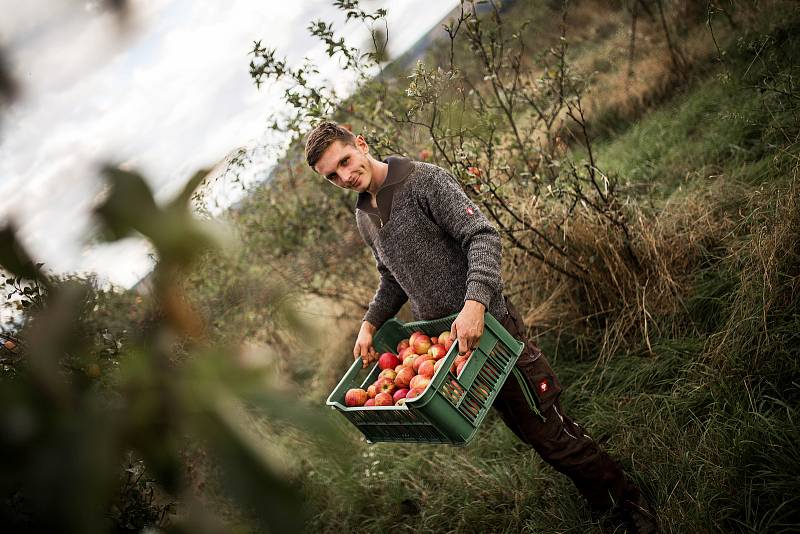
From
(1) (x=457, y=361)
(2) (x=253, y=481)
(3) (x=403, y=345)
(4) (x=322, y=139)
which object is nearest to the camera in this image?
(2) (x=253, y=481)

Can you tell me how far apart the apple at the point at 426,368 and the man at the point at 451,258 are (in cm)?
28

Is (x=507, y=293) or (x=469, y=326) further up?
(x=469, y=326)

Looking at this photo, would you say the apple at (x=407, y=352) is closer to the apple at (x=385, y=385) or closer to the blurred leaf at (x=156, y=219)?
the apple at (x=385, y=385)

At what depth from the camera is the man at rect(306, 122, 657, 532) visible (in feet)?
7.70

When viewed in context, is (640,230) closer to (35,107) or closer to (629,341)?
(629,341)

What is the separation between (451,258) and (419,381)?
56 cm

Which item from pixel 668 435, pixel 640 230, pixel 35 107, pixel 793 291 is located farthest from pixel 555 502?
pixel 35 107

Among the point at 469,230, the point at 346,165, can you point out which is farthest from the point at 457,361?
the point at 346,165

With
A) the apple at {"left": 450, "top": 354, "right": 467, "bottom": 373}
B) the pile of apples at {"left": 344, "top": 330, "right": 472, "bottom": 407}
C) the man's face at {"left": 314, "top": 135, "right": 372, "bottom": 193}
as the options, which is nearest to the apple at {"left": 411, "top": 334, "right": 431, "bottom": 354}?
the pile of apples at {"left": 344, "top": 330, "right": 472, "bottom": 407}

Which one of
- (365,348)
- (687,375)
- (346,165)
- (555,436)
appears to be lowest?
(687,375)

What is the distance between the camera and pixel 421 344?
2.59m

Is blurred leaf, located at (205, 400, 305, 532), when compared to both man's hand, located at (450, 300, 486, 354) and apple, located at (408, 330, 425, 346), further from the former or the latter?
apple, located at (408, 330, 425, 346)

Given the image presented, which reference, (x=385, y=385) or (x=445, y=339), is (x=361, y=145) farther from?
(x=385, y=385)

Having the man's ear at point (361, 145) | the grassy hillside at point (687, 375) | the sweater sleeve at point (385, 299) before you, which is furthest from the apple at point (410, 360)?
the man's ear at point (361, 145)
